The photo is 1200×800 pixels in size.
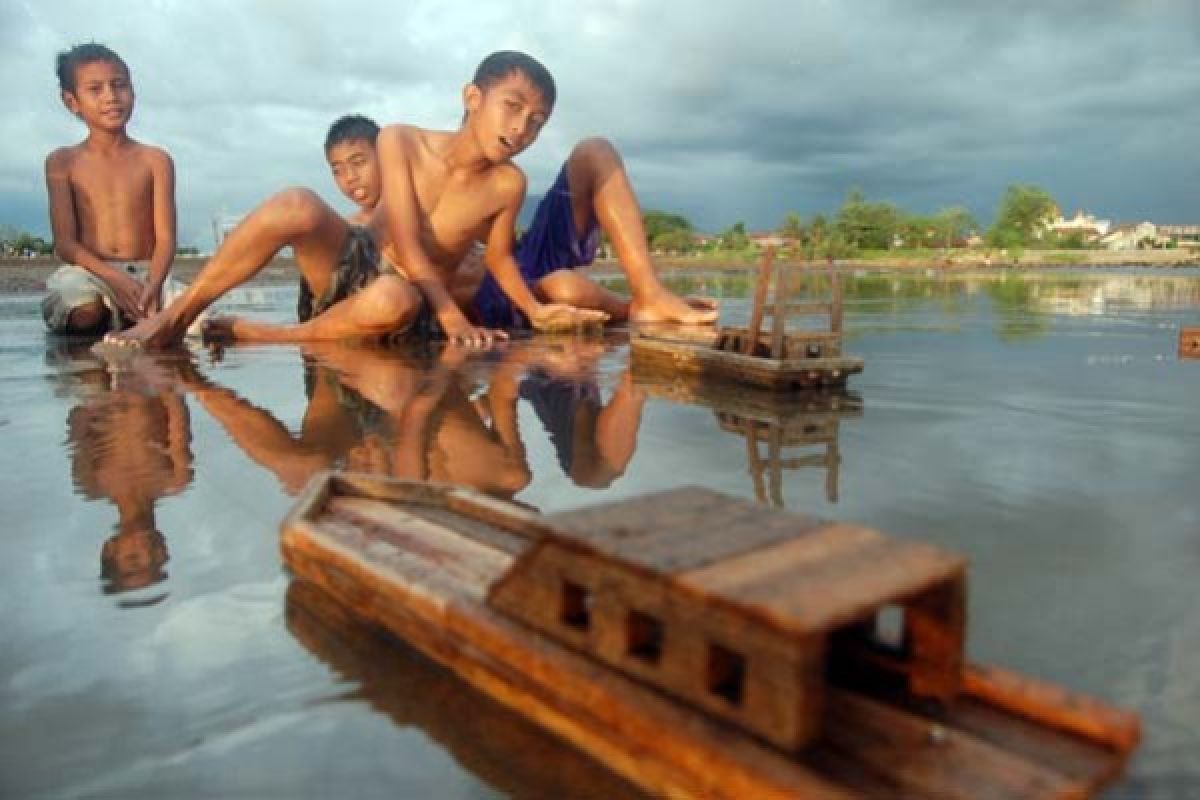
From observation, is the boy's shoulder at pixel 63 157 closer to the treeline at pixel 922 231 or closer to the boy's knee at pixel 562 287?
the boy's knee at pixel 562 287

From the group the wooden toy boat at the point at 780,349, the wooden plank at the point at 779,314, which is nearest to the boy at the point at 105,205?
the wooden toy boat at the point at 780,349

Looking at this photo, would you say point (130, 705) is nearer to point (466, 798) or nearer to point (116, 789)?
point (116, 789)

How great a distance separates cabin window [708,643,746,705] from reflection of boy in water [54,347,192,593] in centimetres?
166

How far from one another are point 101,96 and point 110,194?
0.98m

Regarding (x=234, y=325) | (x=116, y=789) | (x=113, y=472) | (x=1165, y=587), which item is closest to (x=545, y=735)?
(x=116, y=789)

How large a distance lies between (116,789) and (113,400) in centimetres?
446

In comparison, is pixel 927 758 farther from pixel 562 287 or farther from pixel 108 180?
pixel 108 180

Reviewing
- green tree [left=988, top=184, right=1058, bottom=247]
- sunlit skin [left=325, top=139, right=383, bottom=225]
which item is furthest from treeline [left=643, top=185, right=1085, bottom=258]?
sunlit skin [left=325, top=139, right=383, bottom=225]

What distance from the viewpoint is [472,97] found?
8.00 m

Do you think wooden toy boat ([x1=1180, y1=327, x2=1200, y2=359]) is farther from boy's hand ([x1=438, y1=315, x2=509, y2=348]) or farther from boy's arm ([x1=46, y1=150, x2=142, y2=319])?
boy's arm ([x1=46, y1=150, x2=142, y2=319])

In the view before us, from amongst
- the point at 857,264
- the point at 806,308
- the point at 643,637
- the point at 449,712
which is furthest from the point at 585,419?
the point at 857,264

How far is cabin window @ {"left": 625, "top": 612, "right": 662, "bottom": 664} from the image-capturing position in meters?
1.56

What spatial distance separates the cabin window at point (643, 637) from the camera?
156 cm

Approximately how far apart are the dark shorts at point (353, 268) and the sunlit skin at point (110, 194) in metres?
2.08
